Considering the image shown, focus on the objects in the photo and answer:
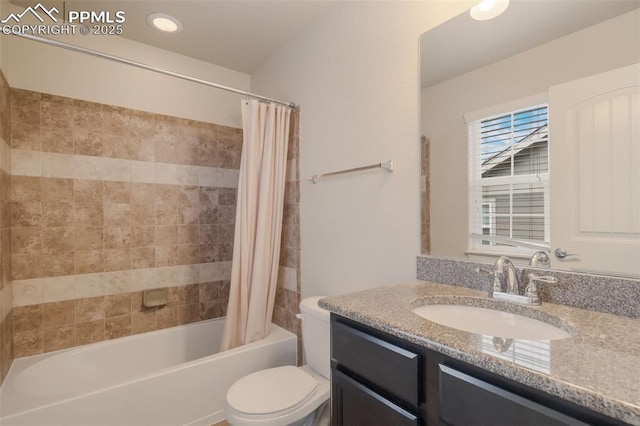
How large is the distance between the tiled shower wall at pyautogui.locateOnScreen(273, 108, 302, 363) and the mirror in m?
1.05

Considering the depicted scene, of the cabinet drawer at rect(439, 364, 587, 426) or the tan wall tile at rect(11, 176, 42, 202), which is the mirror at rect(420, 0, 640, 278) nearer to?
the cabinet drawer at rect(439, 364, 587, 426)

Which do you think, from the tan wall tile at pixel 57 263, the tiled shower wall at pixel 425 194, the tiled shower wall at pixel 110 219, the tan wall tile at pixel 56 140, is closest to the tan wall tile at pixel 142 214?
the tiled shower wall at pixel 110 219

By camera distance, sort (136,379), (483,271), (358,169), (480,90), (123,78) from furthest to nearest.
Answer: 1. (123,78)
2. (358,169)
3. (136,379)
4. (480,90)
5. (483,271)

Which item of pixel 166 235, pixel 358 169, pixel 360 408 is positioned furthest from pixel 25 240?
pixel 360 408

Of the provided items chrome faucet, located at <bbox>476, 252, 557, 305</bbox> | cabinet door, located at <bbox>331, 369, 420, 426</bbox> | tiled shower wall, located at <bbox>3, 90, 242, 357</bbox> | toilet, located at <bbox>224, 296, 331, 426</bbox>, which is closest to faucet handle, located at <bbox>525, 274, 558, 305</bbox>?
chrome faucet, located at <bbox>476, 252, 557, 305</bbox>

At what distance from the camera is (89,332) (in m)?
2.01

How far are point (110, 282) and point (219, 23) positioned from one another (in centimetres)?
190

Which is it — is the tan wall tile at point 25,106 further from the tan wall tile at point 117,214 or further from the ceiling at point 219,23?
the tan wall tile at point 117,214

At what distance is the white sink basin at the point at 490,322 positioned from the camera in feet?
2.90

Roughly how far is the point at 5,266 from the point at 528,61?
2624 millimetres

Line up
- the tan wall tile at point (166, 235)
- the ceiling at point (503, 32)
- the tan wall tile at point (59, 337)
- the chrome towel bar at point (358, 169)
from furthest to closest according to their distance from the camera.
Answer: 1. the tan wall tile at point (166, 235)
2. the tan wall tile at point (59, 337)
3. the chrome towel bar at point (358, 169)
4. the ceiling at point (503, 32)

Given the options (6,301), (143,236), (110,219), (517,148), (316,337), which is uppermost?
(517,148)

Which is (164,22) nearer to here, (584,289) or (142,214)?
(142,214)

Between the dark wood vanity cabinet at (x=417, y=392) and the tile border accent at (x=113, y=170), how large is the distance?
1876 mm
